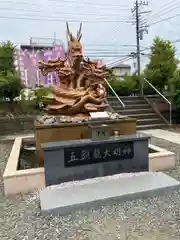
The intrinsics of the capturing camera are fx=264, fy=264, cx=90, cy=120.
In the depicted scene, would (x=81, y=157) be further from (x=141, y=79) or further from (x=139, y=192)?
(x=141, y=79)

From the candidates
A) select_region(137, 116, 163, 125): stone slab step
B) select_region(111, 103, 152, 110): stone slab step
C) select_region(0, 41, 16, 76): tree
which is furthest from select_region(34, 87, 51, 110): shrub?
select_region(137, 116, 163, 125): stone slab step

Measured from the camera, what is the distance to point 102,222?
268 centimetres

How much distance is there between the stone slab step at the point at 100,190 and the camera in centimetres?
297

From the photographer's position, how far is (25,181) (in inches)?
143

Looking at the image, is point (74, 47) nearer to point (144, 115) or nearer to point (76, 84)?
point (76, 84)

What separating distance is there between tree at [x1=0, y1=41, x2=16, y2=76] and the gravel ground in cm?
791

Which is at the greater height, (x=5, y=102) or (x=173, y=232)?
(x=5, y=102)

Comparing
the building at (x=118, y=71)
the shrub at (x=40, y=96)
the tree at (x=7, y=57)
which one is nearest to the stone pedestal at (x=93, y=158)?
the building at (x=118, y=71)

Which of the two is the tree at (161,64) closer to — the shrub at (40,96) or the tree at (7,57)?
the shrub at (40,96)

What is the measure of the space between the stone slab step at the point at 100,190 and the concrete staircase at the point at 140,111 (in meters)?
5.46

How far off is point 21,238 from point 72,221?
0.54 meters

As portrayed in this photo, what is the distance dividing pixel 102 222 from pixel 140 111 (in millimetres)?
7603

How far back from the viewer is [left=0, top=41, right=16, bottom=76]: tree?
10.1 meters

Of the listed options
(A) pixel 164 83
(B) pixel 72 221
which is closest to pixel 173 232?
(B) pixel 72 221
